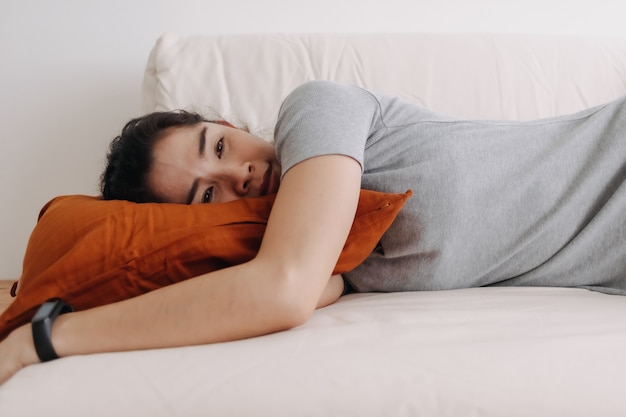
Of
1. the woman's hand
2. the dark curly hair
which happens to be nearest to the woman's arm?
the woman's hand

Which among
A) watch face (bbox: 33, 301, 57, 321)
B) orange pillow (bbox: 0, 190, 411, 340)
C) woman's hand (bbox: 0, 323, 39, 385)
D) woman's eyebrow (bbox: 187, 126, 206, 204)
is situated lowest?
woman's hand (bbox: 0, 323, 39, 385)

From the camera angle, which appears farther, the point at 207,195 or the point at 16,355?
the point at 207,195

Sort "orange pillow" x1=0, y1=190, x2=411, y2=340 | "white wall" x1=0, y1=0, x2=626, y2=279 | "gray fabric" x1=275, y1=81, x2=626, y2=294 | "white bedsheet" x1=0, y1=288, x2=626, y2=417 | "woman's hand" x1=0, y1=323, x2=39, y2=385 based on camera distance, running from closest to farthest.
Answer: "white bedsheet" x1=0, y1=288, x2=626, y2=417
"woman's hand" x1=0, y1=323, x2=39, y2=385
"orange pillow" x1=0, y1=190, x2=411, y2=340
"gray fabric" x1=275, y1=81, x2=626, y2=294
"white wall" x1=0, y1=0, x2=626, y2=279

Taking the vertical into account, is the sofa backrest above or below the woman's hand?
above

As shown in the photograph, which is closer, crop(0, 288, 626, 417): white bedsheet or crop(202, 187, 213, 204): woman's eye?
crop(0, 288, 626, 417): white bedsheet

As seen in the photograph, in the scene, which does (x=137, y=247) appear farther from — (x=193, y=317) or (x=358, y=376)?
(x=358, y=376)

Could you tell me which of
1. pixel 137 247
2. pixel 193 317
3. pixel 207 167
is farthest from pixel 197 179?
pixel 193 317

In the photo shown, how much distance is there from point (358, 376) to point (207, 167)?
510 mm

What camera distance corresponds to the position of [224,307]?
2.26ft

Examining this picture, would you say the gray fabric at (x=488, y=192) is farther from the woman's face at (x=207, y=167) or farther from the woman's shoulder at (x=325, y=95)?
the woman's face at (x=207, y=167)

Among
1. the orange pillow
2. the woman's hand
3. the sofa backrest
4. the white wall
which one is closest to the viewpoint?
the woman's hand

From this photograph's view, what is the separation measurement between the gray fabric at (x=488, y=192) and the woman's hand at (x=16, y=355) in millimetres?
467

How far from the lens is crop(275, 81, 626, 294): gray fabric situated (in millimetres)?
906

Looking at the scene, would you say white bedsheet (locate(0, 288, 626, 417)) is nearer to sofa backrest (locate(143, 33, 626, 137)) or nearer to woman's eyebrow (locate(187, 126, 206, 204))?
woman's eyebrow (locate(187, 126, 206, 204))
